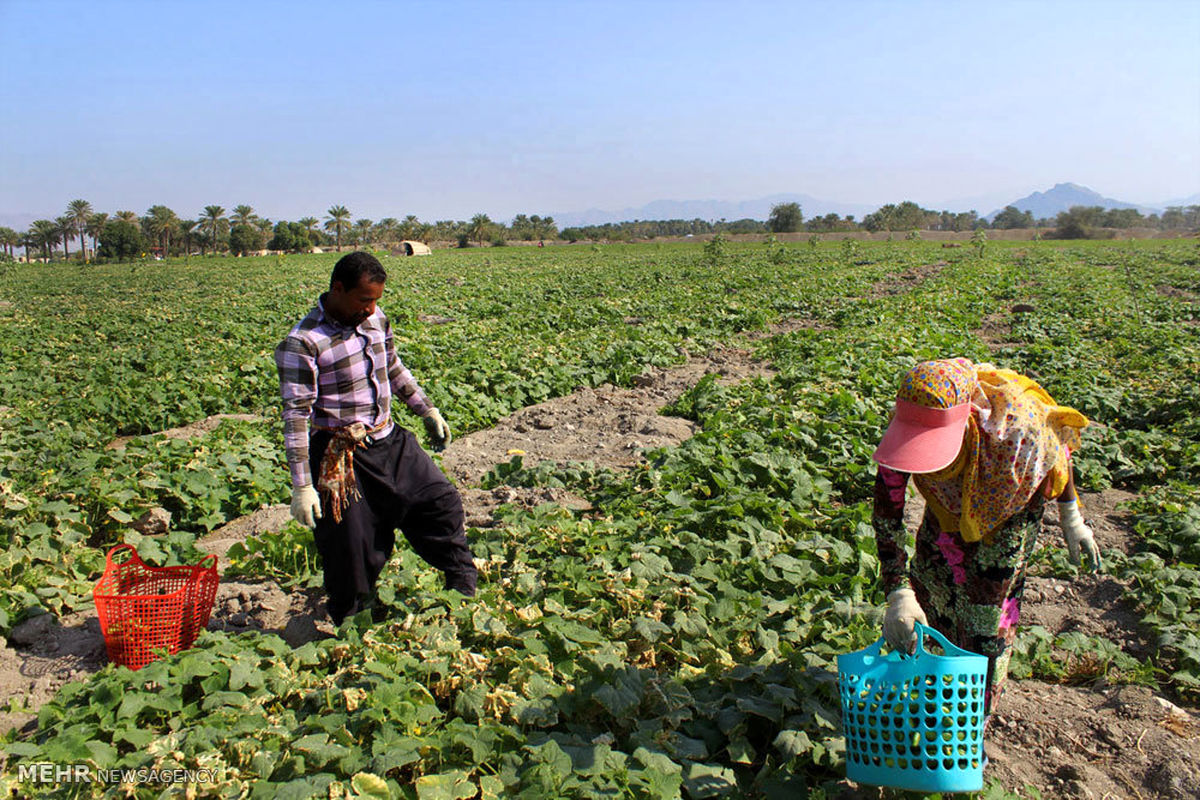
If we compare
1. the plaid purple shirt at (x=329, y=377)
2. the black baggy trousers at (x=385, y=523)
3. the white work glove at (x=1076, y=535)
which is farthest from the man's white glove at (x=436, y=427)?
the white work glove at (x=1076, y=535)

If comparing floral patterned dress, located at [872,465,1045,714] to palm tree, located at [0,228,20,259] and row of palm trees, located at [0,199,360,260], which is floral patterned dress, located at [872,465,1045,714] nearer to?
row of palm trees, located at [0,199,360,260]

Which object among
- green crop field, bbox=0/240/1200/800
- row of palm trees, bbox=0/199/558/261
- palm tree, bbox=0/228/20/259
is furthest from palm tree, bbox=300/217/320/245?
green crop field, bbox=0/240/1200/800

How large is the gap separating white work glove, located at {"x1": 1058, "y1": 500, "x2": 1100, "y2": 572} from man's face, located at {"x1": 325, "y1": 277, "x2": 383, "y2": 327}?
2856 mm

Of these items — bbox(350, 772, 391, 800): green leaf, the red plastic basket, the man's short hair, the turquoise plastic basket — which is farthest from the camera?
the red plastic basket

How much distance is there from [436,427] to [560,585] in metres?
1.13

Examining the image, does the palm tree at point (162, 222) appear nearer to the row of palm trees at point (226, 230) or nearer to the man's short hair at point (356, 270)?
the row of palm trees at point (226, 230)

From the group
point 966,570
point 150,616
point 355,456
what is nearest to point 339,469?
point 355,456

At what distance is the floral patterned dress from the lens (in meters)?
2.35

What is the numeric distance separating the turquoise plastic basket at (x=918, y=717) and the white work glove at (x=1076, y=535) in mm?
794

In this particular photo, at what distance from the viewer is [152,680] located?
2.70 metres

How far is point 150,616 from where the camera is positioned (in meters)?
3.31

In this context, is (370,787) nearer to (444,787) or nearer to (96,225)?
(444,787)

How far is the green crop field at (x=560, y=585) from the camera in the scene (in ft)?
7.74

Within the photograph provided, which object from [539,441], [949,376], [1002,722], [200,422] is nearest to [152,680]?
[949,376]
